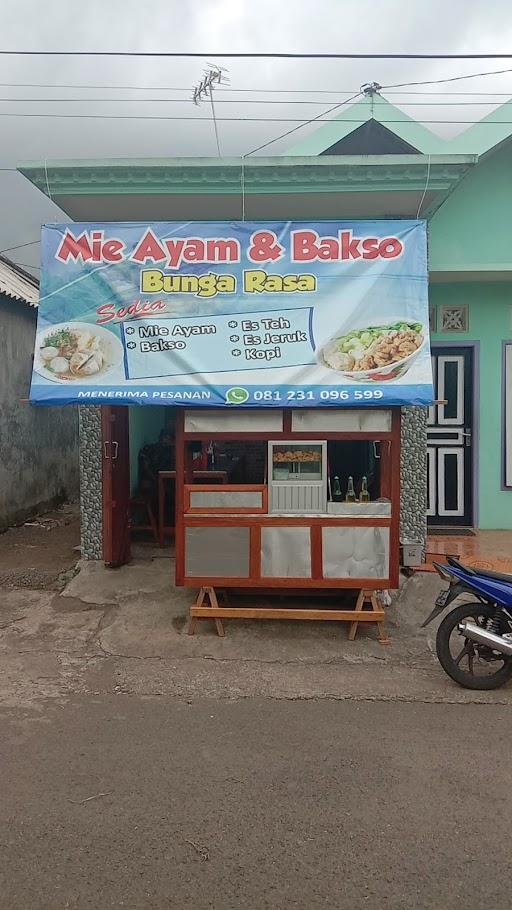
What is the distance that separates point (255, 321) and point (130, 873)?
3.87 meters

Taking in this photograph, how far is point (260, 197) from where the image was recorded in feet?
22.1

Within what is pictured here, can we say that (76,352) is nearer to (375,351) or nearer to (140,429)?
(375,351)

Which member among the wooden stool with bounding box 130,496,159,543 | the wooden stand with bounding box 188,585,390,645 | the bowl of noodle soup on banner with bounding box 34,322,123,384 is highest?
the bowl of noodle soup on banner with bounding box 34,322,123,384

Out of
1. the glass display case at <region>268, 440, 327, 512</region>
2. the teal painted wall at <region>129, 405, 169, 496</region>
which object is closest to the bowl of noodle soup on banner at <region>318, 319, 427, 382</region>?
the glass display case at <region>268, 440, 327, 512</region>

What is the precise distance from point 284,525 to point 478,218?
15.8 ft

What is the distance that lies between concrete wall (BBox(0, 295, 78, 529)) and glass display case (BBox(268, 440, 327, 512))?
5986mm

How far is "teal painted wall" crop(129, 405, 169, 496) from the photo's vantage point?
8766 mm

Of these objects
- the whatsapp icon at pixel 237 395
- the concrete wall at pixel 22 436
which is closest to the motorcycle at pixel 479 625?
the whatsapp icon at pixel 237 395

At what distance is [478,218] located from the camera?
787cm

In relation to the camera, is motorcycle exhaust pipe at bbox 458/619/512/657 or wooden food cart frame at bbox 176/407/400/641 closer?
motorcycle exhaust pipe at bbox 458/619/512/657

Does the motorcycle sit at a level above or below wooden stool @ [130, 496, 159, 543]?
below

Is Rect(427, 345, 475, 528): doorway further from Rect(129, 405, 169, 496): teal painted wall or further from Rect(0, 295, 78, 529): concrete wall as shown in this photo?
Rect(0, 295, 78, 529): concrete wall

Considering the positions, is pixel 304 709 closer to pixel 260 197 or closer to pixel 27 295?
pixel 260 197

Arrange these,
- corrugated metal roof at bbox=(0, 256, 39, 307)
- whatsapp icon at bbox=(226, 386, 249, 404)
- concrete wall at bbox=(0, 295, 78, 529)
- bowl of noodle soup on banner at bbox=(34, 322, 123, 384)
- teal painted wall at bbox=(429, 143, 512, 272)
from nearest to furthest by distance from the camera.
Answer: whatsapp icon at bbox=(226, 386, 249, 404) < bowl of noodle soup on banner at bbox=(34, 322, 123, 384) < teal painted wall at bbox=(429, 143, 512, 272) < concrete wall at bbox=(0, 295, 78, 529) < corrugated metal roof at bbox=(0, 256, 39, 307)
